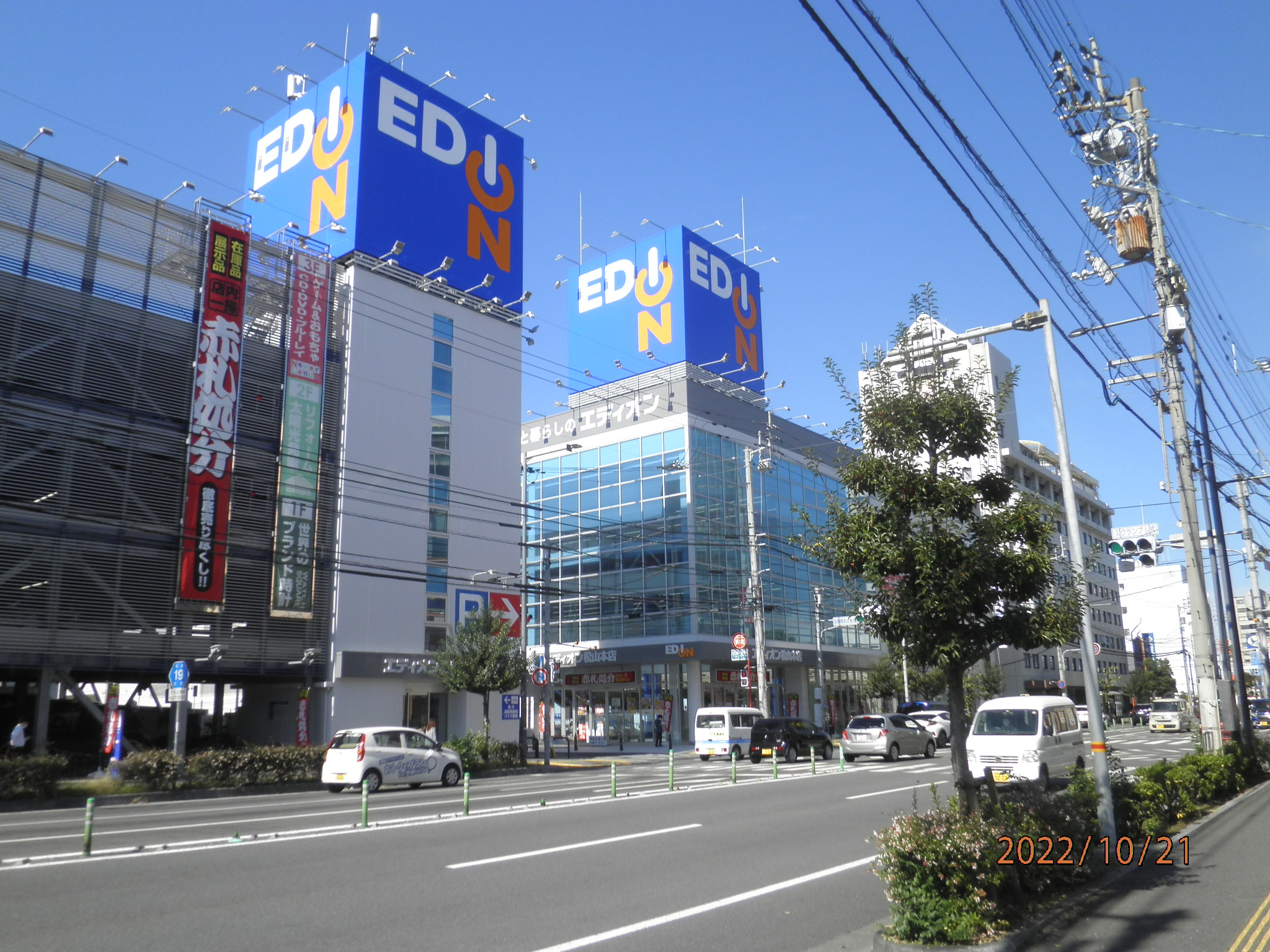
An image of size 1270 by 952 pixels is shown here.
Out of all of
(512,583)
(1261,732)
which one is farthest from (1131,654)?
(512,583)

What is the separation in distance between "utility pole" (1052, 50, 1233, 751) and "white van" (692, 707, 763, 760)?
758 inches

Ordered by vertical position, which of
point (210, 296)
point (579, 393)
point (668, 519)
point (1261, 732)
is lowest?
point (1261, 732)

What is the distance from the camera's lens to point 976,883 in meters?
6.99

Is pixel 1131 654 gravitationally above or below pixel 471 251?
below

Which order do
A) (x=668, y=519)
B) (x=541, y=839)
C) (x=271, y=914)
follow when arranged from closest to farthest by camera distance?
1. (x=271, y=914)
2. (x=541, y=839)
3. (x=668, y=519)

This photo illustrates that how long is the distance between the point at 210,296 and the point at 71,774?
50.9 feet

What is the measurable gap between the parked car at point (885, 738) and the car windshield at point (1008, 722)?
9.57 meters

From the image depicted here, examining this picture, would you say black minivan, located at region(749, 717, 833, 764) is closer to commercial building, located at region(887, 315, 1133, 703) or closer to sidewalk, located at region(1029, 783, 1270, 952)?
sidewalk, located at region(1029, 783, 1270, 952)

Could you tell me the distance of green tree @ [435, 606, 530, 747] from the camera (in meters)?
31.6

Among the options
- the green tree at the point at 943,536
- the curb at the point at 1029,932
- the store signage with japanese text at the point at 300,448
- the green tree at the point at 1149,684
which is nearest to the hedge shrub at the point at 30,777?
the store signage with japanese text at the point at 300,448

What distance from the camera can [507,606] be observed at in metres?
38.9

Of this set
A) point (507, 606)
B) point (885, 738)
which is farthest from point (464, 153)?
point (885, 738)

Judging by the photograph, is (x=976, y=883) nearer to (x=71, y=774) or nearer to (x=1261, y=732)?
(x=71, y=774)
